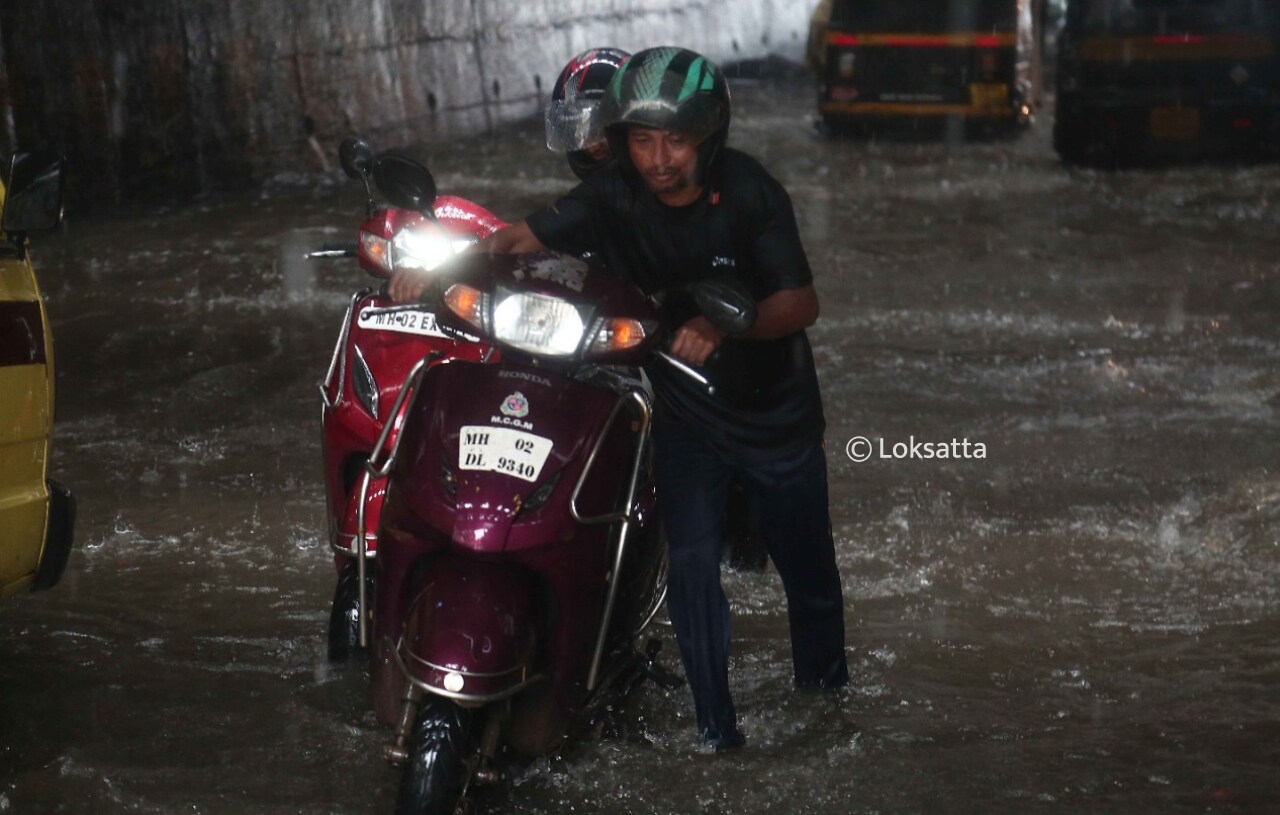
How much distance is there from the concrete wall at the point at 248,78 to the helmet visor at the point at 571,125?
26.3 ft

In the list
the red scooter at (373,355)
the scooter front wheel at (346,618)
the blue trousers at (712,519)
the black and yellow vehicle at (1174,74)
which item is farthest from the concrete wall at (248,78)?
the blue trousers at (712,519)

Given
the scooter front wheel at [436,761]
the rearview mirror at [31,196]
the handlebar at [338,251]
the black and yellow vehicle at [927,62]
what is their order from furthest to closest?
the black and yellow vehicle at [927,62], the handlebar at [338,251], the rearview mirror at [31,196], the scooter front wheel at [436,761]

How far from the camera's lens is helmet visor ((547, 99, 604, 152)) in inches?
208

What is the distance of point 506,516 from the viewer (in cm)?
372

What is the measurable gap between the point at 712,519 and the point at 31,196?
1.87 m

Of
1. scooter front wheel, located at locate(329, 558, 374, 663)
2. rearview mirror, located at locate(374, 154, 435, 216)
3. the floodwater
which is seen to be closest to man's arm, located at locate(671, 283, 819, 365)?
rearview mirror, located at locate(374, 154, 435, 216)

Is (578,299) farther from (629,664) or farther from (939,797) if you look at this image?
(939,797)

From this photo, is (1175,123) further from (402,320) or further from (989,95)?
(402,320)

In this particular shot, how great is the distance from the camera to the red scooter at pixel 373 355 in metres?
4.61

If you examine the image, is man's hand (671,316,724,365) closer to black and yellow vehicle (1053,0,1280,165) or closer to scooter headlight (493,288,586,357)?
scooter headlight (493,288,586,357)

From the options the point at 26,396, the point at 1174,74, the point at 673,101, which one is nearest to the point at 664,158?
the point at 673,101

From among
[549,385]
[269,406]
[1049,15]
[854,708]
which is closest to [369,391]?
[549,385]

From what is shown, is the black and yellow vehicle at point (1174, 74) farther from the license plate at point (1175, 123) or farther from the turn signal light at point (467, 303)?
the turn signal light at point (467, 303)

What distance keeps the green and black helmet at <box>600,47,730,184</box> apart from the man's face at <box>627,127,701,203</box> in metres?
0.02
